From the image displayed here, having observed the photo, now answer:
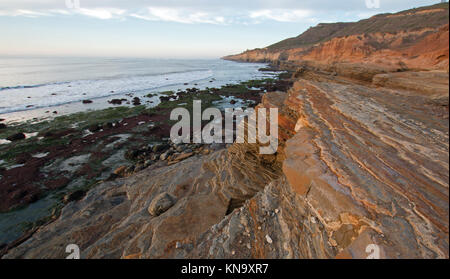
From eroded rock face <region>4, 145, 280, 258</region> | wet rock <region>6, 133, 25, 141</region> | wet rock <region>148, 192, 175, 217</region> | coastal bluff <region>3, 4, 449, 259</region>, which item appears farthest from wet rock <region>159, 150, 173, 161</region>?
wet rock <region>6, 133, 25, 141</region>

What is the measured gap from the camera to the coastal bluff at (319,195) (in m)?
3.08

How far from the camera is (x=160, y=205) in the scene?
7297mm

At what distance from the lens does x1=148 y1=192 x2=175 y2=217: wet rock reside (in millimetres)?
7195

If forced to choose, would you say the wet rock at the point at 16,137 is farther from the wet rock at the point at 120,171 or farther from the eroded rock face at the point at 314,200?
the eroded rock face at the point at 314,200

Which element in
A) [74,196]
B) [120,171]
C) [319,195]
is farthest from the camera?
[120,171]

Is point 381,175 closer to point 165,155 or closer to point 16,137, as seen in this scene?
point 165,155

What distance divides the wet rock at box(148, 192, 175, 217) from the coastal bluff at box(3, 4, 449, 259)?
0.04 metres

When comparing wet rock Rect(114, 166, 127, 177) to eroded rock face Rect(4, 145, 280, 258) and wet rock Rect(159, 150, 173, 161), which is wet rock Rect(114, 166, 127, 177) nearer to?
eroded rock face Rect(4, 145, 280, 258)

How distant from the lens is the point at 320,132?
222 inches

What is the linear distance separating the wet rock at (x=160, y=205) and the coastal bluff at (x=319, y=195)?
0.04 metres

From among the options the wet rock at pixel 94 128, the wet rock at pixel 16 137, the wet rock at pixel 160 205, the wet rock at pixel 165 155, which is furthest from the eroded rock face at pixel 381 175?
the wet rock at pixel 16 137

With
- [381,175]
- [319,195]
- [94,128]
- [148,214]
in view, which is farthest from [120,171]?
[381,175]

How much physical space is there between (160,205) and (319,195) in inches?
213
